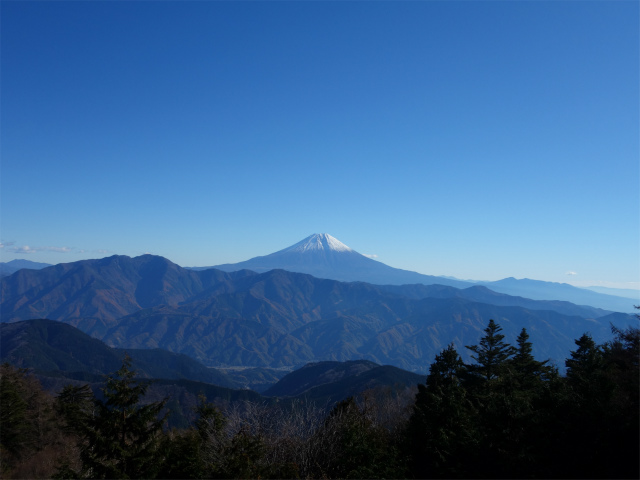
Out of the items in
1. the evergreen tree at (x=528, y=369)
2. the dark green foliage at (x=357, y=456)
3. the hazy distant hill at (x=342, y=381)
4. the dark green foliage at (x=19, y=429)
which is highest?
the evergreen tree at (x=528, y=369)

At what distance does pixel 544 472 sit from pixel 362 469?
630 cm

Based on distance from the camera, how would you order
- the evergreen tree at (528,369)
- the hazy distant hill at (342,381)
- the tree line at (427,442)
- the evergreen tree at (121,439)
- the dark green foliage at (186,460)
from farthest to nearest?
1. the hazy distant hill at (342,381)
2. the evergreen tree at (528,369)
3. the dark green foliage at (186,460)
4. the evergreen tree at (121,439)
5. the tree line at (427,442)

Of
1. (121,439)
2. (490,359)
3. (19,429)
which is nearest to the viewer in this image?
(121,439)

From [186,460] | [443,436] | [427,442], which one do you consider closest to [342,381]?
[427,442]

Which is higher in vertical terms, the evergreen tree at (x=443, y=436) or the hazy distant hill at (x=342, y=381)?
the evergreen tree at (x=443, y=436)

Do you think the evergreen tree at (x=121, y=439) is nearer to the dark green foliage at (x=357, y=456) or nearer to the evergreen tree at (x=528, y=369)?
the dark green foliage at (x=357, y=456)

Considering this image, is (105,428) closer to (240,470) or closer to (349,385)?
(240,470)

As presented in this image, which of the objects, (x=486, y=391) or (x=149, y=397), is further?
(x=149, y=397)

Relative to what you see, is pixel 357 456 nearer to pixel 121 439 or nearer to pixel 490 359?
pixel 121 439

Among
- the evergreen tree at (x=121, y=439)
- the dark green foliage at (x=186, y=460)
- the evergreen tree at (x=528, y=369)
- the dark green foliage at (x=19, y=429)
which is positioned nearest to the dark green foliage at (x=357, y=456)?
the dark green foliage at (x=186, y=460)

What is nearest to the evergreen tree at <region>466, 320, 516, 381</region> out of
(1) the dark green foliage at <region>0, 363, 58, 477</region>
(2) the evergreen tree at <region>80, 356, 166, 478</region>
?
(2) the evergreen tree at <region>80, 356, 166, 478</region>

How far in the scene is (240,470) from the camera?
1377 cm

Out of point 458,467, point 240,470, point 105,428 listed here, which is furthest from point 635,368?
point 105,428

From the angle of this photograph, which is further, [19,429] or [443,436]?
[19,429]
